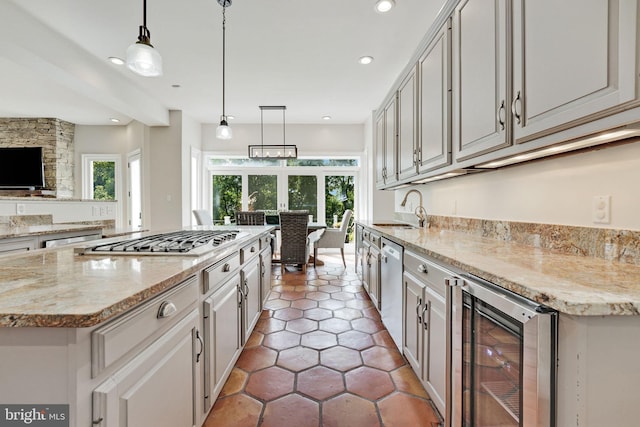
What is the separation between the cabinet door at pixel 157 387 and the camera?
0.71m

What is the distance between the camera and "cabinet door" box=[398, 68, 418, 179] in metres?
2.50

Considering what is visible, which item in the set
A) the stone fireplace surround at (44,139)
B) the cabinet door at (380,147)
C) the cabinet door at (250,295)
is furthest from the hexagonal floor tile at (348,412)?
the stone fireplace surround at (44,139)

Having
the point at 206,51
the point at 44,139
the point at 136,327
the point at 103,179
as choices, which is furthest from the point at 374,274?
the point at 44,139

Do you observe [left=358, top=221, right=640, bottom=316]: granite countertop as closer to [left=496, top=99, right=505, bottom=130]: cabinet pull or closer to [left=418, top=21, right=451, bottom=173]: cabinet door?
[left=496, top=99, right=505, bottom=130]: cabinet pull

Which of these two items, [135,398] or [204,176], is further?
[204,176]

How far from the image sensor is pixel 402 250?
6.26ft

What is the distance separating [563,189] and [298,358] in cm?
185

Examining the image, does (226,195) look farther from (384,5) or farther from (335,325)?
(384,5)

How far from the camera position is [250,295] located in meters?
2.21

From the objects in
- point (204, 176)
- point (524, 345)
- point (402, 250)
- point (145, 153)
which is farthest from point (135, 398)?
point (204, 176)

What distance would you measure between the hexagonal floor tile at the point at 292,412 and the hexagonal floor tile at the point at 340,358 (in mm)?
380

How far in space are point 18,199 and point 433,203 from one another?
401cm

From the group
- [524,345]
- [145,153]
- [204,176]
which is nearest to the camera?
[524,345]

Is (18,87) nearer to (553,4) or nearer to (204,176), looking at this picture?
(204,176)
